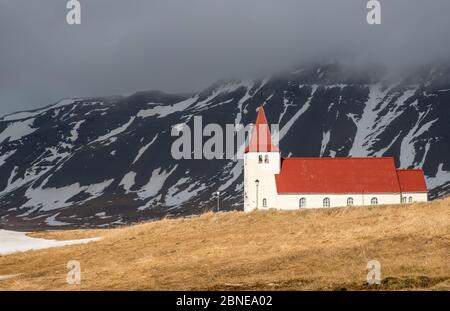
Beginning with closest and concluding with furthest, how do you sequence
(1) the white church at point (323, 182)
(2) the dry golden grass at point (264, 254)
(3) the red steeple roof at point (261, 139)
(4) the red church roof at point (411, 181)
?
1. (2) the dry golden grass at point (264, 254)
2. (1) the white church at point (323, 182)
3. (4) the red church roof at point (411, 181)
4. (3) the red steeple roof at point (261, 139)

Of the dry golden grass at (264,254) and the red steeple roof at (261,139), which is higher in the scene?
the red steeple roof at (261,139)

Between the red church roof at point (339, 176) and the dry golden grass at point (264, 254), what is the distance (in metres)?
50.8

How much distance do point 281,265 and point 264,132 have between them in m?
79.9

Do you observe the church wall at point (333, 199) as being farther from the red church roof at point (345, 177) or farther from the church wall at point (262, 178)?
the church wall at point (262, 178)

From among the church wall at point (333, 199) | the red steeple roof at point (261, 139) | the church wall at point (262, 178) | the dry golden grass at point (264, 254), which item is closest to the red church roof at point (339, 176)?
the church wall at point (333, 199)

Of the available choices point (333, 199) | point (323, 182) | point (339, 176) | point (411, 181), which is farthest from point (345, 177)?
point (411, 181)

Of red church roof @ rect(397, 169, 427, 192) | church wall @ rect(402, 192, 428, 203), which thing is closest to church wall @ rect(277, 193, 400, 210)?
church wall @ rect(402, 192, 428, 203)

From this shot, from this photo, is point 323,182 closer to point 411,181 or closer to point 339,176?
point 339,176

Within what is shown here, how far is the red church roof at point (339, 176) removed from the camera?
101875 mm

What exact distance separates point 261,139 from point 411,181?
26.4 meters

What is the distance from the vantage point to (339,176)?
339ft

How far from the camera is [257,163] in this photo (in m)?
106

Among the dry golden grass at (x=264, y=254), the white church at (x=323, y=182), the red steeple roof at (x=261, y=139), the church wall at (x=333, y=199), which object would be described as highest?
the red steeple roof at (x=261, y=139)
